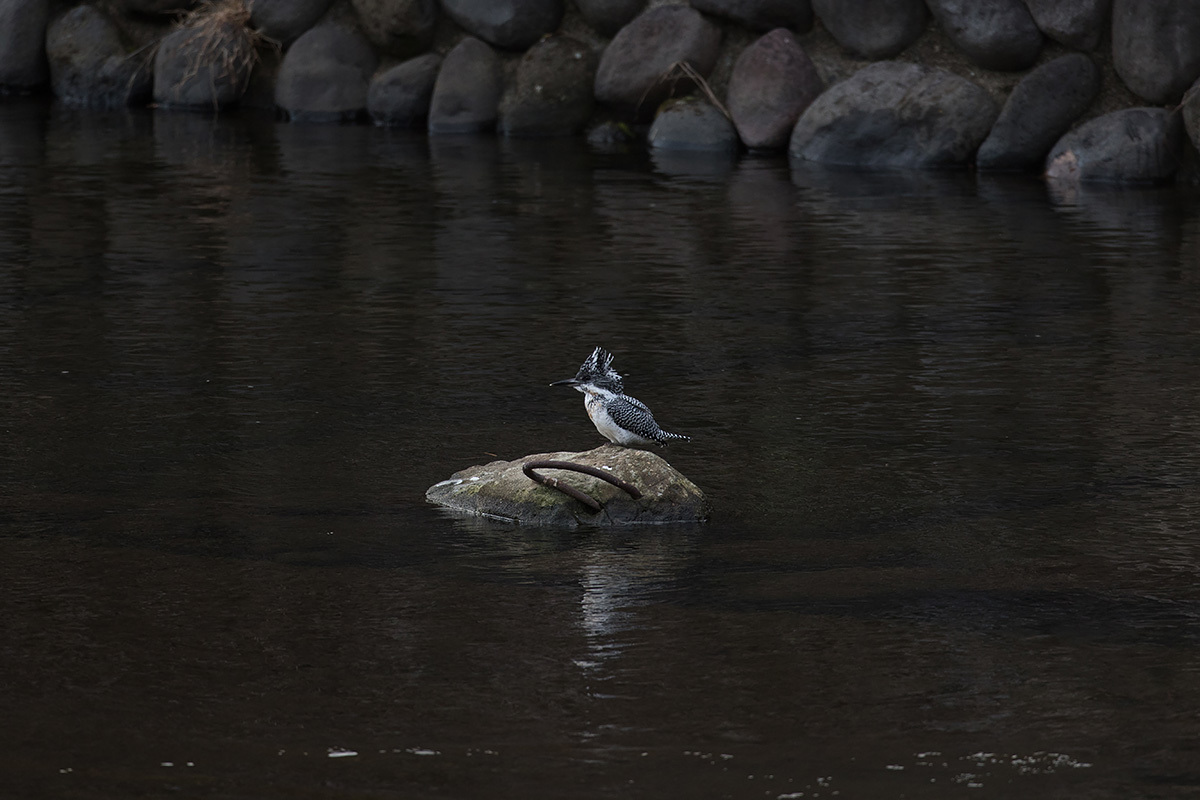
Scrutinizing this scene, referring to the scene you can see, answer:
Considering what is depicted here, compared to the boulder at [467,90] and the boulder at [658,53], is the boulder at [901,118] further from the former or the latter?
the boulder at [467,90]

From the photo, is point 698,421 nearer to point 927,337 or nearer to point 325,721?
point 927,337

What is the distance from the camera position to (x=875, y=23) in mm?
15953

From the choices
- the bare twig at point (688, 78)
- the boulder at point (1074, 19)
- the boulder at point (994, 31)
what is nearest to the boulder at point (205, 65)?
the bare twig at point (688, 78)

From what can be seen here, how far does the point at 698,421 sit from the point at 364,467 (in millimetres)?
1533

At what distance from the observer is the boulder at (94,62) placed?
19750mm

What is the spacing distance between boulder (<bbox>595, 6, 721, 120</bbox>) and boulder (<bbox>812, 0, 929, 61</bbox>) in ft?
3.83

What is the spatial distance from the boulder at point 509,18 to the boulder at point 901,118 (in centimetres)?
317

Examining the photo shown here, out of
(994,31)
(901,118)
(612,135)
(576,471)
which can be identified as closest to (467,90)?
(612,135)

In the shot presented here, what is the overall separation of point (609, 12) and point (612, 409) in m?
11.3

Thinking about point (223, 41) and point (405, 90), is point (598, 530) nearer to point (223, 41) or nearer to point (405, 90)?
point (405, 90)

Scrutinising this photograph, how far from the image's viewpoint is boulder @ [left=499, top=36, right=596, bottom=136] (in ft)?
57.1

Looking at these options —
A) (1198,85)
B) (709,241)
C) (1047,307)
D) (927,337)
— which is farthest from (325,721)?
(1198,85)

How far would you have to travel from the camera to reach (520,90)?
17.7 meters

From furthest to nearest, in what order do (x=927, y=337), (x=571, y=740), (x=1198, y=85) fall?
(x=1198, y=85) → (x=927, y=337) → (x=571, y=740)
